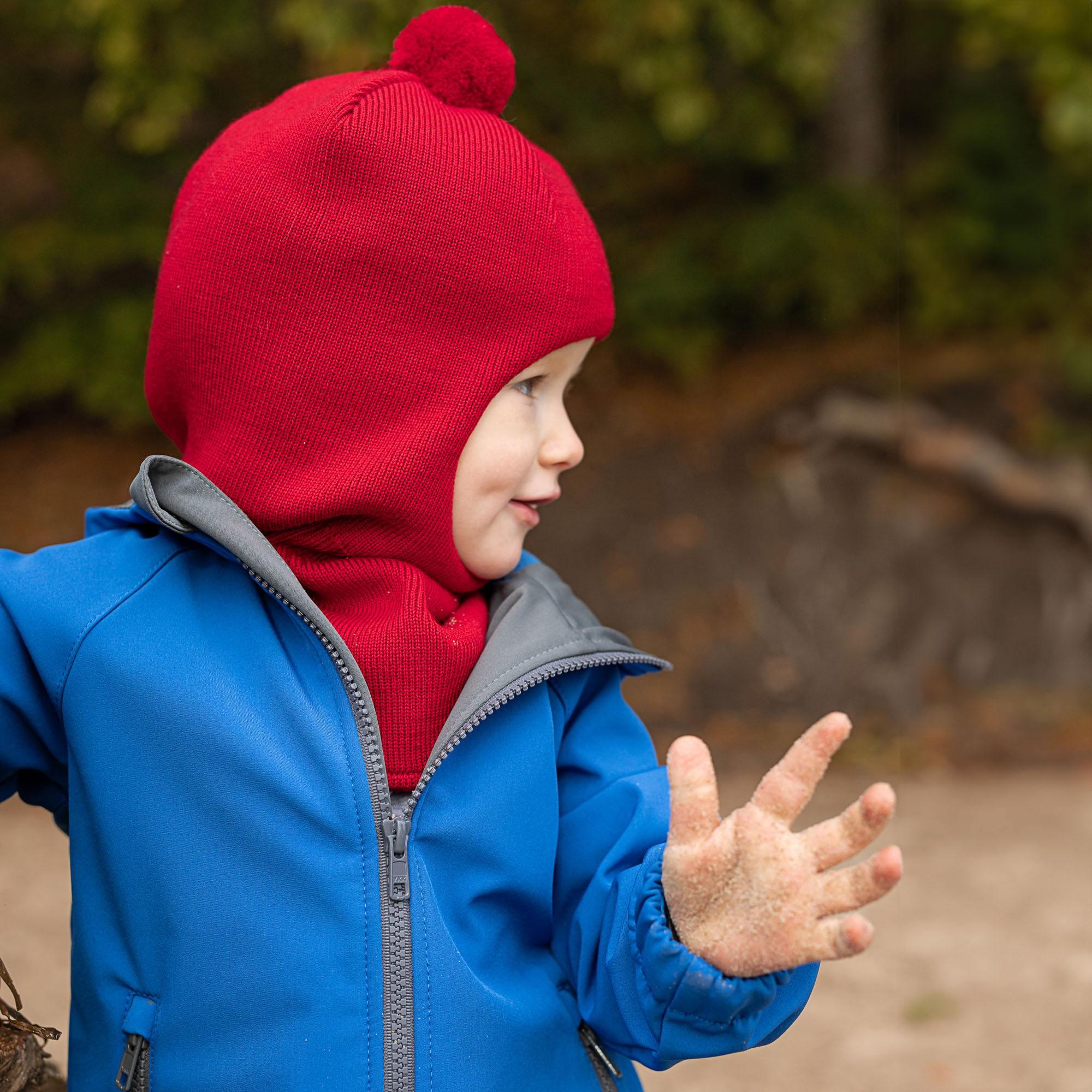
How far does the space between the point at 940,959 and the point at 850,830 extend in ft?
10.9

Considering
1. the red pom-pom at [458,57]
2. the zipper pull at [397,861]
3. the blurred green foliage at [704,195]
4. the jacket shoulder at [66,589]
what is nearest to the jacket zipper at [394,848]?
the zipper pull at [397,861]

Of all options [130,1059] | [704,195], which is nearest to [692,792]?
[130,1059]

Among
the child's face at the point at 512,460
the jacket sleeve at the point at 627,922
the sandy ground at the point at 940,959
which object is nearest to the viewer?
the jacket sleeve at the point at 627,922

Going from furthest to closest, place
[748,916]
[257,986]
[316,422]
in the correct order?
1. [316,422]
2. [257,986]
3. [748,916]

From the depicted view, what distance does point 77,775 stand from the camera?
1484 mm

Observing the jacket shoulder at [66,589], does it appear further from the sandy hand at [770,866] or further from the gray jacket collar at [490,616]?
the sandy hand at [770,866]

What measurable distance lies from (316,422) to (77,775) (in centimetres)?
52

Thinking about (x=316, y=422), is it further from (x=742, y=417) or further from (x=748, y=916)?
(x=742, y=417)

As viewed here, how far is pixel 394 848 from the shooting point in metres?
1.45

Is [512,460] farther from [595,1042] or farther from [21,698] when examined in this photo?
[595,1042]

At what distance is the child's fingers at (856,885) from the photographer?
1194 mm

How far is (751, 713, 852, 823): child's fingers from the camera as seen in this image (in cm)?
126

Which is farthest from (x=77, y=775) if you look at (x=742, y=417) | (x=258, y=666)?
(x=742, y=417)

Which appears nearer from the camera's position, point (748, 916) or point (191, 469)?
point (748, 916)
